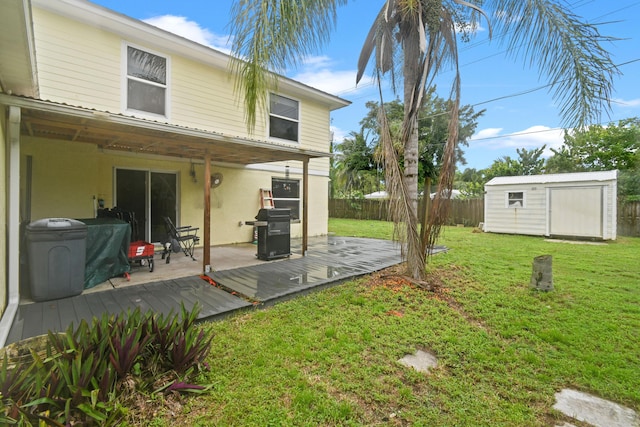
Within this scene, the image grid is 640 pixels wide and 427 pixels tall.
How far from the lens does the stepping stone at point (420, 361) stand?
262cm

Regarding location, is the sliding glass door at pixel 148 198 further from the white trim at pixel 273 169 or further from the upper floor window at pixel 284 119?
the upper floor window at pixel 284 119

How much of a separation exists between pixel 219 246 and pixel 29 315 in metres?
4.80

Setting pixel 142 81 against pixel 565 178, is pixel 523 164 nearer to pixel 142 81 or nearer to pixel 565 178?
pixel 565 178

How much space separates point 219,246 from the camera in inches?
315

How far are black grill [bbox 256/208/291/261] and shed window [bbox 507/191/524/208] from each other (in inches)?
393

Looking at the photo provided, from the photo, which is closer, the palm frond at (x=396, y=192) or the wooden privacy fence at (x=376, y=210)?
the palm frond at (x=396, y=192)

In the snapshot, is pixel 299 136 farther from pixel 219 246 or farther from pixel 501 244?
pixel 501 244

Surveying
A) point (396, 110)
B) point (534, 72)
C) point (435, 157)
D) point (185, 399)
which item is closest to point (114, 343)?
point (185, 399)

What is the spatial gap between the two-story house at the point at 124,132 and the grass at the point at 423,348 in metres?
2.24

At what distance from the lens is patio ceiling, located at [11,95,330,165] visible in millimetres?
3559

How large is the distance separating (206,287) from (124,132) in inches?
106

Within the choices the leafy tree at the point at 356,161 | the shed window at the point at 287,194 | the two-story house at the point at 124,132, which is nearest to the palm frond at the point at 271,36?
the two-story house at the point at 124,132

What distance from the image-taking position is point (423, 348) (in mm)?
2971

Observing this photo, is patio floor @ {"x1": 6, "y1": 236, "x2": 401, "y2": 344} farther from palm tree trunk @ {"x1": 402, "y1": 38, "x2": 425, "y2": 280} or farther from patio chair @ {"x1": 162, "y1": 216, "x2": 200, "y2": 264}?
palm tree trunk @ {"x1": 402, "y1": 38, "x2": 425, "y2": 280}
